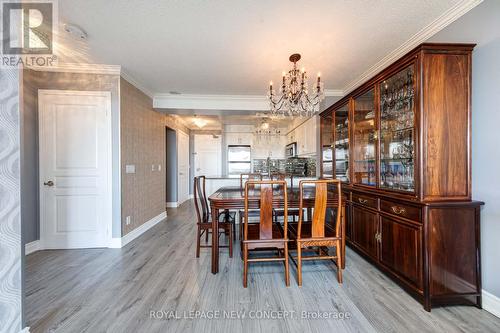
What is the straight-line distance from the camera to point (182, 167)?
628cm

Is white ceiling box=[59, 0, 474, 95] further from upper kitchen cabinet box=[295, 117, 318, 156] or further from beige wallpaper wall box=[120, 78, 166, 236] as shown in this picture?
upper kitchen cabinet box=[295, 117, 318, 156]

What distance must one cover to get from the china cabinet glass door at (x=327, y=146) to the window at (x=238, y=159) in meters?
3.20

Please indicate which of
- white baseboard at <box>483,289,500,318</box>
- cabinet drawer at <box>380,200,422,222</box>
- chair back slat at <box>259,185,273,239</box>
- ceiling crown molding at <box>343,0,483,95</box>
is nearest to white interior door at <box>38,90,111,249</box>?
chair back slat at <box>259,185,273,239</box>

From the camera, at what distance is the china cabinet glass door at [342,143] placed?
2.95m

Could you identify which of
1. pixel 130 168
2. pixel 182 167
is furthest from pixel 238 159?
pixel 130 168

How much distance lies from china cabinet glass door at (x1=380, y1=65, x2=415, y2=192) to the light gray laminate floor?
3.38 feet

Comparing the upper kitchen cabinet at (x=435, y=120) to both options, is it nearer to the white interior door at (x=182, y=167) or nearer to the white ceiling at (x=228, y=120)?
the white ceiling at (x=228, y=120)

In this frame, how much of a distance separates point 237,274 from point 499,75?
9.51ft

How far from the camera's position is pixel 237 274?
219 cm

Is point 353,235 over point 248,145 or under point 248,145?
under

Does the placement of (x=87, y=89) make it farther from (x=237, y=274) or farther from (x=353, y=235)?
(x=353, y=235)

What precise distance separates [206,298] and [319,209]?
136 centimetres

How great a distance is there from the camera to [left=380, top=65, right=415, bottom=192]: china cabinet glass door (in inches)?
75.9

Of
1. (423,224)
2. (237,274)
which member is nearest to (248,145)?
(237,274)
